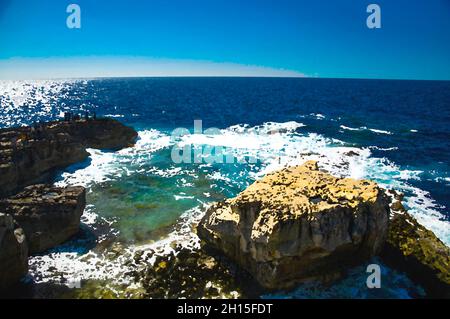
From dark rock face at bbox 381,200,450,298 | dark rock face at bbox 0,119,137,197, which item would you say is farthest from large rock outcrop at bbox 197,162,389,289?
dark rock face at bbox 0,119,137,197

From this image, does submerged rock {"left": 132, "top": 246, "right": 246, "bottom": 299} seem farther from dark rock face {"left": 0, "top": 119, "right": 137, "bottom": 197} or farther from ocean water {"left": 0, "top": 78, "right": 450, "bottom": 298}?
dark rock face {"left": 0, "top": 119, "right": 137, "bottom": 197}

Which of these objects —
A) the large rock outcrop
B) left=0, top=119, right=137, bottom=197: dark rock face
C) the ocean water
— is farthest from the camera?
left=0, top=119, right=137, bottom=197: dark rock face

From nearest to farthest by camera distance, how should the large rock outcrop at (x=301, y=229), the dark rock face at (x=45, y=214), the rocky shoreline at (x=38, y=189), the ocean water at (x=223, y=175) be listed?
1. the large rock outcrop at (x=301, y=229)
2. the rocky shoreline at (x=38, y=189)
3. the ocean water at (x=223, y=175)
4. the dark rock face at (x=45, y=214)

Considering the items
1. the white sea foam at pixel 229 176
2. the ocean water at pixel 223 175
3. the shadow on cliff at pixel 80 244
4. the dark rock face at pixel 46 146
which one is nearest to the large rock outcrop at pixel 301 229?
the ocean water at pixel 223 175

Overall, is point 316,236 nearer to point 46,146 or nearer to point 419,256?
point 419,256

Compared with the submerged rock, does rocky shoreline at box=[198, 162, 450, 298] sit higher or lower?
higher

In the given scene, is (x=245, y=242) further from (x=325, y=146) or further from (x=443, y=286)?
(x=325, y=146)

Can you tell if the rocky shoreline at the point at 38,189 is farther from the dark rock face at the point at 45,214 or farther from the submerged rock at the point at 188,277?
the submerged rock at the point at 188,277
